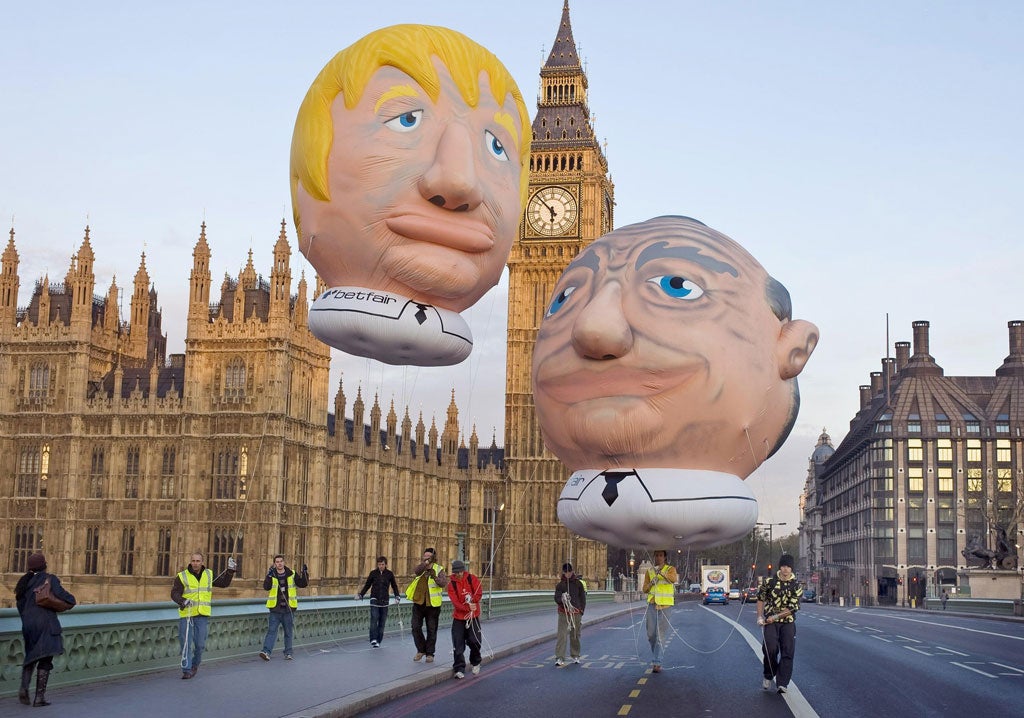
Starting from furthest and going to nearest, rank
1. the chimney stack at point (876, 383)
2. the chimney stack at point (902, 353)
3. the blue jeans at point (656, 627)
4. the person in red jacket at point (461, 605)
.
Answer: the chimney stack at point (876, 383)
the chimney stack at point (902, 353)
the blue jeans at point (656, 627)
the person in red jacket at point (461, 605)

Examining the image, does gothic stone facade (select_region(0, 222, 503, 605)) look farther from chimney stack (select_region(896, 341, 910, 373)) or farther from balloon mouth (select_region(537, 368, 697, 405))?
chimney stack (select_region(896, 341, 910, 373))

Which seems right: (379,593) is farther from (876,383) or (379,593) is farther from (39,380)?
(876,383)

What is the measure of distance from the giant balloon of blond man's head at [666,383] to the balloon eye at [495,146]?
123 centimetres

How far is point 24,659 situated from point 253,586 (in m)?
40.7

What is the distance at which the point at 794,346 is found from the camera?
1009cm

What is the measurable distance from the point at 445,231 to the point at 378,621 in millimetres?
12420

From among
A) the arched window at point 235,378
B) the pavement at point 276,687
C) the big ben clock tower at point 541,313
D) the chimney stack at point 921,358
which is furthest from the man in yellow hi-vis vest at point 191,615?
the chimney stack at point 921,358

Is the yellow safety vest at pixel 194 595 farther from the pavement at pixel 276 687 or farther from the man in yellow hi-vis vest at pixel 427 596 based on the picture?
the man in yellow hi-vis vest at pixel 427 596

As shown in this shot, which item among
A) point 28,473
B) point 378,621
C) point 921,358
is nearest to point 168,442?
point 28,473

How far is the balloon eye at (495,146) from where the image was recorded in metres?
9.67

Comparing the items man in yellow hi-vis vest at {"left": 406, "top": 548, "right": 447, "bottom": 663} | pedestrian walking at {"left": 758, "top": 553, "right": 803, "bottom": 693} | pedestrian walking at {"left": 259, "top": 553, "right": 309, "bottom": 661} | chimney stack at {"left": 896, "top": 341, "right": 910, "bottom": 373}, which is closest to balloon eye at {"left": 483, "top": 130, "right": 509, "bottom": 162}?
pedestrian walking at {"left": 758, "top": 553, "right": 803, "bottom": 693}

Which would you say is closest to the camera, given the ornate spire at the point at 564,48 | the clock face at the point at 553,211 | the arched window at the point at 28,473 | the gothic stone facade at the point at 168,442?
the gothic stone facade at the point at 168,442

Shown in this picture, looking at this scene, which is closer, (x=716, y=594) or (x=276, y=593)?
(x=276, y=593)

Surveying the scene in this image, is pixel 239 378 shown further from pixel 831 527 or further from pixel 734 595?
pixel 831 527
